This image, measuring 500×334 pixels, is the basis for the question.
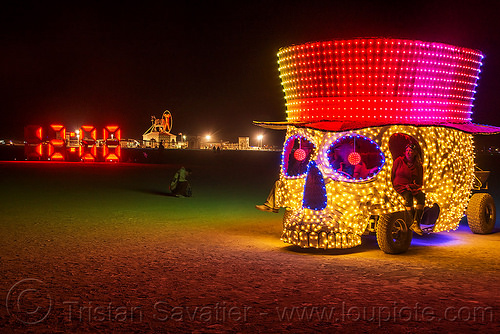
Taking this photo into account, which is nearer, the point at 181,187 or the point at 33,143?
the point at 181,187

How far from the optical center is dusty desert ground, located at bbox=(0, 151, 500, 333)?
18.0ft

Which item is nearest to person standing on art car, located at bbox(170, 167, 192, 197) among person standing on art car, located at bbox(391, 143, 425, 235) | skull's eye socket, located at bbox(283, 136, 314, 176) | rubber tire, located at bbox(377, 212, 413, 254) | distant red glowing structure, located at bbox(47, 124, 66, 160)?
skull's eye socket, located at bbox(283, 136, 314, 176)

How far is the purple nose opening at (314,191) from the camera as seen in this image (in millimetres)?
9094

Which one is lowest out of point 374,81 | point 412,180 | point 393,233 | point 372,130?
point 393,233

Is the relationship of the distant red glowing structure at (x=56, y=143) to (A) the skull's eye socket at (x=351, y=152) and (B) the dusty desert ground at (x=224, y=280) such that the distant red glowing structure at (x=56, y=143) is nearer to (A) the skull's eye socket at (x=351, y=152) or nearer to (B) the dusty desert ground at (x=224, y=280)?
(B) the dusty desert ground at (x=224, y=280)

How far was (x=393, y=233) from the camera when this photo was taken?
9.08 meters

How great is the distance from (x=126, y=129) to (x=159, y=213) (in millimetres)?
163643

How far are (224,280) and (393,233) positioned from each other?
3258 mm

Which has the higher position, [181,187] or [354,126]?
[354,126]

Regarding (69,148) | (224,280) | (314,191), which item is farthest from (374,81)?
(69,148)

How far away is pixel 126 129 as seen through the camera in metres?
173

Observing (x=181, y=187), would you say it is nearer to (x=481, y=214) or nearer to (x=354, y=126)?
(x=481, y=214)

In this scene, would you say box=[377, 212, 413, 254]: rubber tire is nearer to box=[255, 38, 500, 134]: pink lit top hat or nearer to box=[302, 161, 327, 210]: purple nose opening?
box=[302, 161, 327, 210]: purple nose opening

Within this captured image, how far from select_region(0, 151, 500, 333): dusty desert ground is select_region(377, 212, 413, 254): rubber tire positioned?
0.56 ft
